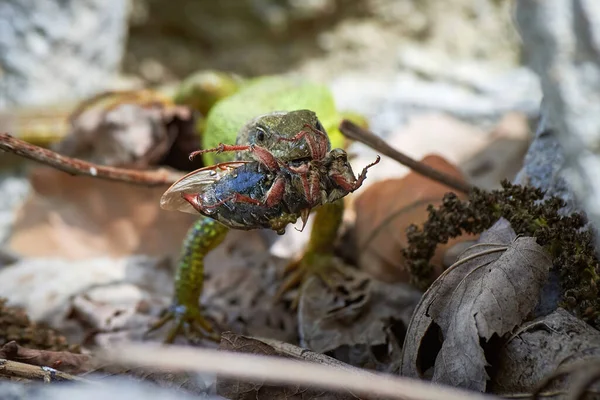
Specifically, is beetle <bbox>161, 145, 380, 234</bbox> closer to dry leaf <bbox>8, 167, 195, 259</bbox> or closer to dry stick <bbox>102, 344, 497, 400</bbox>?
dry stick <bbox>102, 344, 497, 400</bbox>

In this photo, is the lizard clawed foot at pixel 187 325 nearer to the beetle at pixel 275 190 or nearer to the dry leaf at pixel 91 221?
the dry leaf at pixel 91 221

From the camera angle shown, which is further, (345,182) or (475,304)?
(345,182)

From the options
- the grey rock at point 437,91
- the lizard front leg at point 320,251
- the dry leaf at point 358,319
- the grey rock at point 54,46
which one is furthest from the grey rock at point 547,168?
the grey rock at point 54,46

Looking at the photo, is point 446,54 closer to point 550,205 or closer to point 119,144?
point 119,144

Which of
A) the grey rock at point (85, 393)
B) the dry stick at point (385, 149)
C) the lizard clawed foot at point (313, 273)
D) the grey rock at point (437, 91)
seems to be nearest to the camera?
the grey rock at point (85, 393)

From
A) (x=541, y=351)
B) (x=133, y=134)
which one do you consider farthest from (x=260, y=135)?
(x=133, y=134)

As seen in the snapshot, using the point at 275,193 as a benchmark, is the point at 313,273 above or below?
above

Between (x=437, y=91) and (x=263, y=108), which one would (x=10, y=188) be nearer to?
(x=263, y=108)

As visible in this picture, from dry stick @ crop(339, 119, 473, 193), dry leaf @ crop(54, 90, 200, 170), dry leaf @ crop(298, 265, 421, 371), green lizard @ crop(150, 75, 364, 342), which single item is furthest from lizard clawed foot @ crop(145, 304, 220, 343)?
dry leaf @ crop(54, 90, 200, 170)
